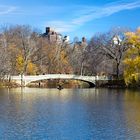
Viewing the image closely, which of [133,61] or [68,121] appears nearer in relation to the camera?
[68,121]

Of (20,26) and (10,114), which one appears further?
(20,26)

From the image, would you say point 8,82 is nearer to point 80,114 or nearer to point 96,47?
point 96,47

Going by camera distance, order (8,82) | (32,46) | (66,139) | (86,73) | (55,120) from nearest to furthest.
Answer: (66,139), (55,120), (8,82), (32,46), (86,73)

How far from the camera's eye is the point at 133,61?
73438 millimetres

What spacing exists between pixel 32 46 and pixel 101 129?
57.4 m

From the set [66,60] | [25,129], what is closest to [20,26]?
[66,60]

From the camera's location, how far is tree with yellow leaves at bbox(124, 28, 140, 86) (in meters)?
73.4

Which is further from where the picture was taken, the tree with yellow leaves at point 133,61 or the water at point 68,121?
the tree with yellow leaves at point 133,61

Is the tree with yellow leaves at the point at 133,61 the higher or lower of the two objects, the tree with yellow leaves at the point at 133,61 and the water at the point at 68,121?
the higher

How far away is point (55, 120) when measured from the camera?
35.0 m

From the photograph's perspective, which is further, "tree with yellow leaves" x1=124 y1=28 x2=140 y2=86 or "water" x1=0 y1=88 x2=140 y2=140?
"tree with yellow leaves" x1=124 y1=28 x2=140 y2=86

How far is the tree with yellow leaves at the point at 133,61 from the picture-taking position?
73.4m

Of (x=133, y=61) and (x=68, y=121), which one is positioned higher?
(x=133, y=61)

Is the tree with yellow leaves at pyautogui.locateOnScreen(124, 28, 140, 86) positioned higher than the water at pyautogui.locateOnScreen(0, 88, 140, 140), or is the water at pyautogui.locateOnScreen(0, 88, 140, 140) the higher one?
the tree with yellow leaves at pyautogui.locateOnScreen(124, 28, 140, 86)
